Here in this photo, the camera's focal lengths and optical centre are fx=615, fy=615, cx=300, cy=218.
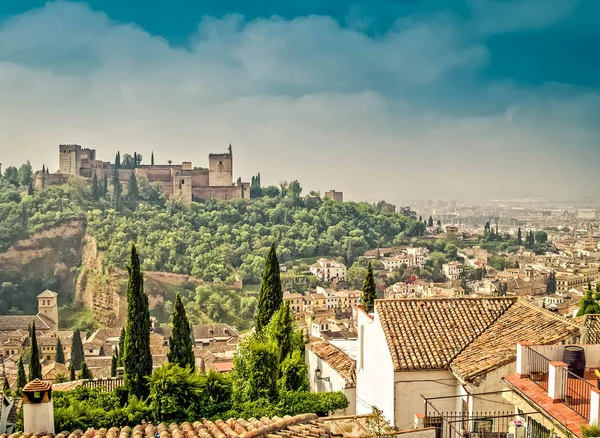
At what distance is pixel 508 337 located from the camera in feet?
27.3

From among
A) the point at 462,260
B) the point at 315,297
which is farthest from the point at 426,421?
the point at 462,260

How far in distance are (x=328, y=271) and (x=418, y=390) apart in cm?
6281

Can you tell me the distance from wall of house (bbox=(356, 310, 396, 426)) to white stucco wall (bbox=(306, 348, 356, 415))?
0.43 m

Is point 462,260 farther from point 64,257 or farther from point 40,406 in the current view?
point 40,406

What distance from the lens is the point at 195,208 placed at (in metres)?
79.8

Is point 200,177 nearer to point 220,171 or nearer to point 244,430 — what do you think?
point 220,171

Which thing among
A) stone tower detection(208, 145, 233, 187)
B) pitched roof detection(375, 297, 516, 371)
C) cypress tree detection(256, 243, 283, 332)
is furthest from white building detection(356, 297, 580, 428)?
stone tower detection(208, 145, 233, 187)

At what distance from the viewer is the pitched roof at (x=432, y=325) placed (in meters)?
8.18

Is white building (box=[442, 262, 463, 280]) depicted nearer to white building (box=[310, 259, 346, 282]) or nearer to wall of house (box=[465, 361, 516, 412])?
white building (box=[310, 259, 346, 282])

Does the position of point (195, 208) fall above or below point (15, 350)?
above

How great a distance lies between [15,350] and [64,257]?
2191 centimetres

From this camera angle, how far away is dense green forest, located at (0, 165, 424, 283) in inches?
2596

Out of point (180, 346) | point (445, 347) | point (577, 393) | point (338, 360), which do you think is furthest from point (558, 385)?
point (180, 346)

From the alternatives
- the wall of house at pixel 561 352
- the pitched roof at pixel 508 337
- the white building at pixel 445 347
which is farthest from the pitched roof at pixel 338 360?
the wall of house at pixel 561 352
